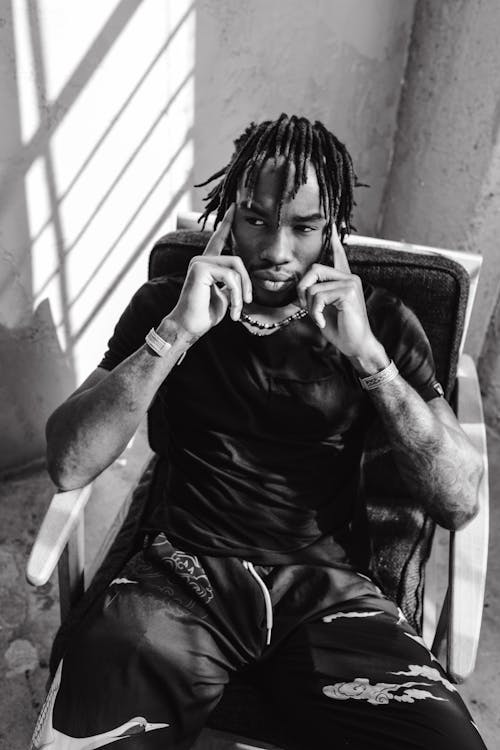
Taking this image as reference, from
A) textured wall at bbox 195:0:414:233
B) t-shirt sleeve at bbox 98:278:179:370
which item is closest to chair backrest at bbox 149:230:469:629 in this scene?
t-shirt sleeve at bbox 98:278:179:370

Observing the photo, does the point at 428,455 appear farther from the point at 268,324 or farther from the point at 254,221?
the point at 254,221

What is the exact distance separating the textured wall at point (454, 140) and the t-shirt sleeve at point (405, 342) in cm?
127

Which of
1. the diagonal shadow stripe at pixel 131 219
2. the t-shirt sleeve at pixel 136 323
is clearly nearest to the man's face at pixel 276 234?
the t-shirt sleeve at pixel 136 323

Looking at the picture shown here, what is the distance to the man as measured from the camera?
4.12ft

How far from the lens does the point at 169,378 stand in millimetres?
1509

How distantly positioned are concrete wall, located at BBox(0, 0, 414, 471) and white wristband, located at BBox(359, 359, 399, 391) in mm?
1146

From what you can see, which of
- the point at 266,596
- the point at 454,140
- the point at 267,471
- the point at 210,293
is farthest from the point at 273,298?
the point at 454,140

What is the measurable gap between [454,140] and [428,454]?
1613 millimetres

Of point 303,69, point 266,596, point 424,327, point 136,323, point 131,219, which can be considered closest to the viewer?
point 266,596

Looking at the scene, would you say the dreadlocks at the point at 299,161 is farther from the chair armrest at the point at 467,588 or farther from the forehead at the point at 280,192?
the chair armrest at the point at 467,588

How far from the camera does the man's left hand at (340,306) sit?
4.27 feet

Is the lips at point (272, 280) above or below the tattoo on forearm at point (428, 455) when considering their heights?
above

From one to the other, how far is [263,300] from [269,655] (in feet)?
2.23

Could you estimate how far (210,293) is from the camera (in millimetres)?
1357
